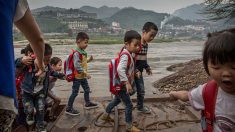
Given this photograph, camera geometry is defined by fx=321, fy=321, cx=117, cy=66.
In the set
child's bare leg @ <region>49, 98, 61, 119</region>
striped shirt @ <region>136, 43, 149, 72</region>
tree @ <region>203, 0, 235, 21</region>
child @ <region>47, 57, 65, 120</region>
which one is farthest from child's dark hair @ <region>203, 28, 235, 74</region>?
tree @ <region>203, 0, 235, 21</region>

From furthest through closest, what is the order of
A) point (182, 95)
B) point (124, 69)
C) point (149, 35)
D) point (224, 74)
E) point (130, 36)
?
point (149, 35) < point (130, 36) < point (124, 69) < point (182, 95) < point (224, 74)

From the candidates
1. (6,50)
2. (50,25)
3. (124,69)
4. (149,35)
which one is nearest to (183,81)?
(149,35)

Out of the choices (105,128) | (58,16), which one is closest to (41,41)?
(105,128)

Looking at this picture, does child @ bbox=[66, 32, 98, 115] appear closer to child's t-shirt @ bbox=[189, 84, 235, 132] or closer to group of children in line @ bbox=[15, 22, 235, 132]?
group of children in line @ bbox=[15, 22, 235, 132]

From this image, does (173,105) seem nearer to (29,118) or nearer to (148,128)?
(148,128)

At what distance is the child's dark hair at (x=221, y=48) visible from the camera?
1.92 meters

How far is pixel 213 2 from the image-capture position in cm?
1425

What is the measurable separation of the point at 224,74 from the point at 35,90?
350 cm

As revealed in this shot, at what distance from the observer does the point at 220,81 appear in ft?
6.47

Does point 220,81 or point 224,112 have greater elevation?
point 220,81

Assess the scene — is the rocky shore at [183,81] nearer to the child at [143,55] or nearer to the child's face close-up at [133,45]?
the child at [143,55]

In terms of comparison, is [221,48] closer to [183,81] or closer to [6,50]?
[6,50]

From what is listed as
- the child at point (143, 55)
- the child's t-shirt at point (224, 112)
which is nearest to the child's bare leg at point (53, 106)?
the child at point (143, 55)

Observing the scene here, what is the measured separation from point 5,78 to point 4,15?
0.30m
